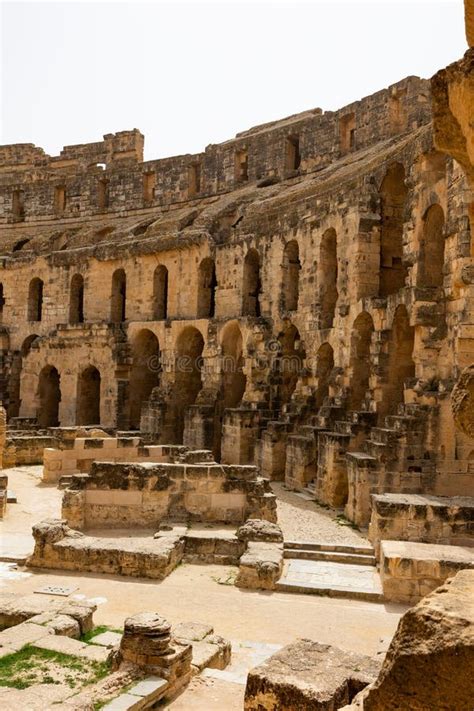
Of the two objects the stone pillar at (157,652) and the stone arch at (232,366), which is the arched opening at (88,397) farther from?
the stone pillar at (157,652)

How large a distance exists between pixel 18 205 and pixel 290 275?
65.9ft

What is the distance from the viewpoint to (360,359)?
16.3 m

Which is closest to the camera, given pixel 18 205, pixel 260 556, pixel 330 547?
pixel 260 556

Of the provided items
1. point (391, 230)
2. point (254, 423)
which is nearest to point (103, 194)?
point (254, 423)

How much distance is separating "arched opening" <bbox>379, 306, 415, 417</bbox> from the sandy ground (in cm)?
641

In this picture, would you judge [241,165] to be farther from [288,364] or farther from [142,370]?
[288,364]

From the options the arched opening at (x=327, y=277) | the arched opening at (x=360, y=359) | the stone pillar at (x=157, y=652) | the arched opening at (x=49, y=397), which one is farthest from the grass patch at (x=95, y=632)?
the arched opening at (x=49, y=397)

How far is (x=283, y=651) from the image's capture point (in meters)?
5.53

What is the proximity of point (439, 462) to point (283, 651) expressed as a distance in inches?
309

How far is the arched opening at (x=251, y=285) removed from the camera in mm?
21578

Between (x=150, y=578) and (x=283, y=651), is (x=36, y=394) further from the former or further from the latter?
(x=283, y=651)

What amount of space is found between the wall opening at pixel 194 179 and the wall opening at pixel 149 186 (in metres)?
2.09

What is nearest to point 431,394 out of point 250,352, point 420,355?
point 420,355

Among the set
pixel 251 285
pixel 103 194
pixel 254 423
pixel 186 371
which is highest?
pixel 103 194
